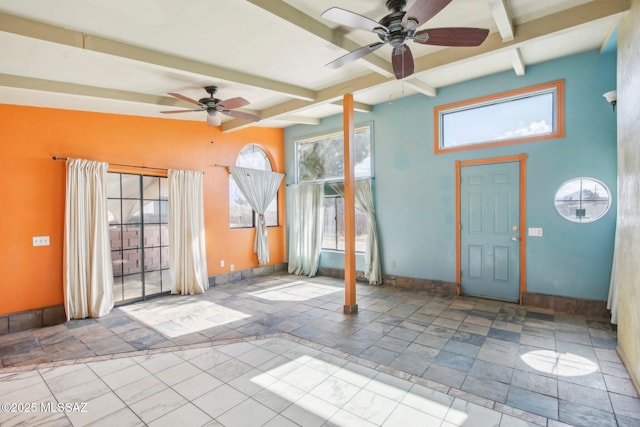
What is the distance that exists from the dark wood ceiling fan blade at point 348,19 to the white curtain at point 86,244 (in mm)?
3978

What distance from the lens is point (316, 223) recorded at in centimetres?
676

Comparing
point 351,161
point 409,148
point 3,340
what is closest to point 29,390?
point 3,340

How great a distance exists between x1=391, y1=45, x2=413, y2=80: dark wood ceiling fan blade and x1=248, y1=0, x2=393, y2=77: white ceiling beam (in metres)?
0.57

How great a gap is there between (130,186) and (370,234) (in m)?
4.22

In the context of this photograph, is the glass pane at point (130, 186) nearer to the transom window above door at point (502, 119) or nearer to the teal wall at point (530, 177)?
the teal wall at point (530, 177)

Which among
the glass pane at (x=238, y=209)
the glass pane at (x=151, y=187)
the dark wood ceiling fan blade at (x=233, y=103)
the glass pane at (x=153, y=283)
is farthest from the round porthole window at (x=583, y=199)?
the glass pane at (x=153, y=283)

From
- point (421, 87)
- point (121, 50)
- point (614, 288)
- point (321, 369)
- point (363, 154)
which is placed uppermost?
point (421, 87)

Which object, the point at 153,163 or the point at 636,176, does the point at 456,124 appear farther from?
the point at 153,163

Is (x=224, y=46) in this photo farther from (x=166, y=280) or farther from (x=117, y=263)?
(x=166, y=280)

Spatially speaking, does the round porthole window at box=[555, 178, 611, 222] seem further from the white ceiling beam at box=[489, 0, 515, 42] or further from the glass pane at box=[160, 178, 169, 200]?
the glass pane at box=[160, 178, 169, 200]

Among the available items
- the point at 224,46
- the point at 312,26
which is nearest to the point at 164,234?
the point at 224,46

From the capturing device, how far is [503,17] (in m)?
2.82

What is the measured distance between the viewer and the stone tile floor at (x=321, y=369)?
228 cm

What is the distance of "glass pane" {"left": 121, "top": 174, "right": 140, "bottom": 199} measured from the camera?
493 centimetres
